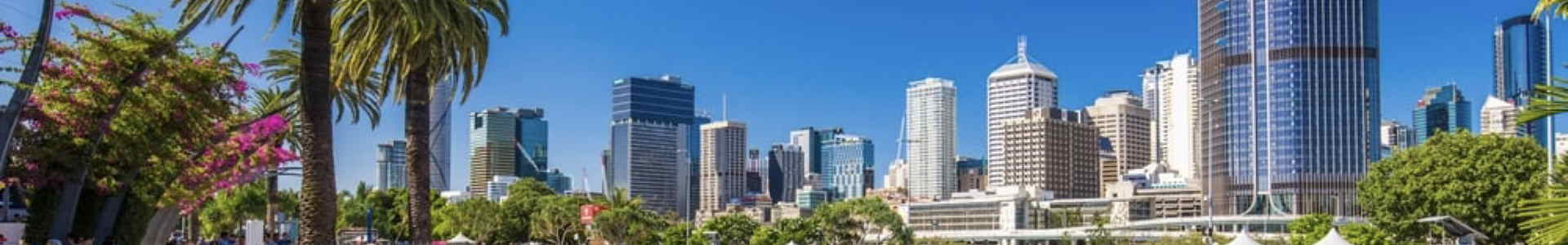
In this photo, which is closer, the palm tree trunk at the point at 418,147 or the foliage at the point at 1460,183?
the palm tree trunk at the point at 418,147

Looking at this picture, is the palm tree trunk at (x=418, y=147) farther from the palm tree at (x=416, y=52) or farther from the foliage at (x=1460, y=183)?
the foliage at (x=1460, y=183)

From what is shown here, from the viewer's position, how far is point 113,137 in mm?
28797

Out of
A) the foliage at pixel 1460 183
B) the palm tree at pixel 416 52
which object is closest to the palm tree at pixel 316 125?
the palm tree at pixel 416 52

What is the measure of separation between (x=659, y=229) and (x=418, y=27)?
114m

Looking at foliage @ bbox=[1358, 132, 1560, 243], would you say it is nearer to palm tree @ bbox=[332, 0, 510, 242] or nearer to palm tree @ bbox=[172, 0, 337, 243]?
palm tree @ bbox=[332, 0, 510, 242]

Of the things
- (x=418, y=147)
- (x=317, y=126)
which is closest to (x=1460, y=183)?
(x=418, y=147)

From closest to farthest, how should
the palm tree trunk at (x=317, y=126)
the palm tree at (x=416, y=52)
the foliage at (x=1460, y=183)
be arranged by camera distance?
the palm tree trunk at (x=317, y=126) → the palm tree at (x=416, y=52) → the foliage at (x=1460, y=183)

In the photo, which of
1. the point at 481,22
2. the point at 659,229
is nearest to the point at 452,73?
the point at 481,22

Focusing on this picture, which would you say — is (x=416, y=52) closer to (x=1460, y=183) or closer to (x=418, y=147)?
(x=418, y=147)

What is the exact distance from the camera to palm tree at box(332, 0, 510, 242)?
85.8 ft

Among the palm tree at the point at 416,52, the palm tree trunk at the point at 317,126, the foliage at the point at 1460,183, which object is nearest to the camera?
the palm tree trunk at the point at 317,126

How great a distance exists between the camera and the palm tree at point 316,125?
69.9 feet

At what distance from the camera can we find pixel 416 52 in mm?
27609

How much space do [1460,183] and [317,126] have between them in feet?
185
